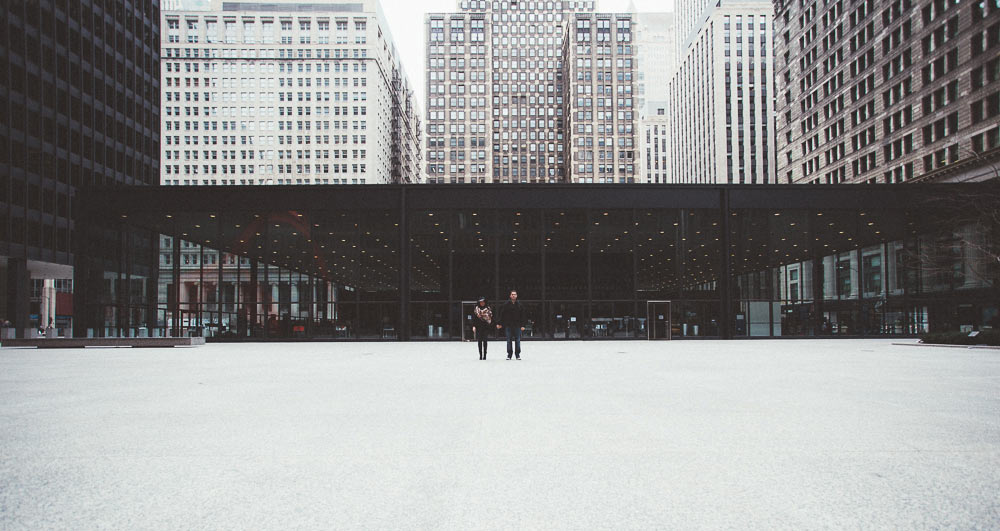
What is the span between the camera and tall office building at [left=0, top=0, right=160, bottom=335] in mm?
46625

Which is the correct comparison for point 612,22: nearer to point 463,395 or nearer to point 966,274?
point 966,274

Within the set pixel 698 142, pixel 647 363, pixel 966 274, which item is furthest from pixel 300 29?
pixel 647 363

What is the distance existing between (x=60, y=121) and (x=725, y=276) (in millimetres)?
47161

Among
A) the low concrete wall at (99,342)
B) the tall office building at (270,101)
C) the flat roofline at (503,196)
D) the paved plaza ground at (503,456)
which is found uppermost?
the tall office building at (270,101)

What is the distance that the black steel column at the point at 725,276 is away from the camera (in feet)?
119

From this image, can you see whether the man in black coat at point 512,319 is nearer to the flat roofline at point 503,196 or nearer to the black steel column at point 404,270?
the black steel column at point 404,270

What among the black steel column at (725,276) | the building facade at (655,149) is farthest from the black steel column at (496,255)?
the building facade at (655,149)

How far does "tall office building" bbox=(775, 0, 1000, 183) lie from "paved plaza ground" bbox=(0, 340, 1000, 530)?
40.0 metres

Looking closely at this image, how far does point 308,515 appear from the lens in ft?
13.7

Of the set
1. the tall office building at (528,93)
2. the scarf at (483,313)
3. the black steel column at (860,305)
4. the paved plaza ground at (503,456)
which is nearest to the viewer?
the paved plaza ground at (503,456)

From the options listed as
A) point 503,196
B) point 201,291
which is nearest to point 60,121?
point 201,291

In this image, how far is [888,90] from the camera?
206ft

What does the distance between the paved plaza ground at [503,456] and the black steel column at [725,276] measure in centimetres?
2461

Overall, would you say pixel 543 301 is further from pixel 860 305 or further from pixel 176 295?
pixel 176 295
